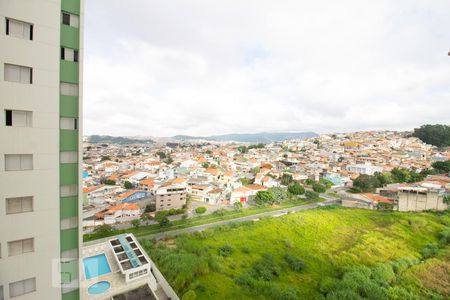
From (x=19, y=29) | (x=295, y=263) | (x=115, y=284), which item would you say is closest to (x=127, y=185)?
(x=115, y=284)

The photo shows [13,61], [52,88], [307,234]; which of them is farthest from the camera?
[307,234]

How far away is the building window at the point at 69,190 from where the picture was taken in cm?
604

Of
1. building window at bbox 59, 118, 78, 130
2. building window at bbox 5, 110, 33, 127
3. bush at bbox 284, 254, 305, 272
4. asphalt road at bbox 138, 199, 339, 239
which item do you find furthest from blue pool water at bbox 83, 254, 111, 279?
bush at bbox 284, 254, 305, 272

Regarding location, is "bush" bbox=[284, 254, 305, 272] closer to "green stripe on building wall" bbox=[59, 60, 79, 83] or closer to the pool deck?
→ the pool deck

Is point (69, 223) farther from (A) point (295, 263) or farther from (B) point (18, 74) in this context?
(A) point (295, 263)

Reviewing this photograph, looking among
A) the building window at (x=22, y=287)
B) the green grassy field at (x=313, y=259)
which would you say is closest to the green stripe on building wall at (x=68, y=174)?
the building window at (x=22, y=287)

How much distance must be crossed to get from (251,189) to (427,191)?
20.4m

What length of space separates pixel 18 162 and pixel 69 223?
2.14 m

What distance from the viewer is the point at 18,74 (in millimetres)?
5309

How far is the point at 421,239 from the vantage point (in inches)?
702

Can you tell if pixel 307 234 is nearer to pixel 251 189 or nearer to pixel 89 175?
pixel 251 189

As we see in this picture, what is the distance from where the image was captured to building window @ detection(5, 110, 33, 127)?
17.2 feet

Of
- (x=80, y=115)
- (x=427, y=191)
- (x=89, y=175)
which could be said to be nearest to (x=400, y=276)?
(x=427, y=191)

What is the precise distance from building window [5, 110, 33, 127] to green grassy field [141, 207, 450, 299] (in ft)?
34.8
